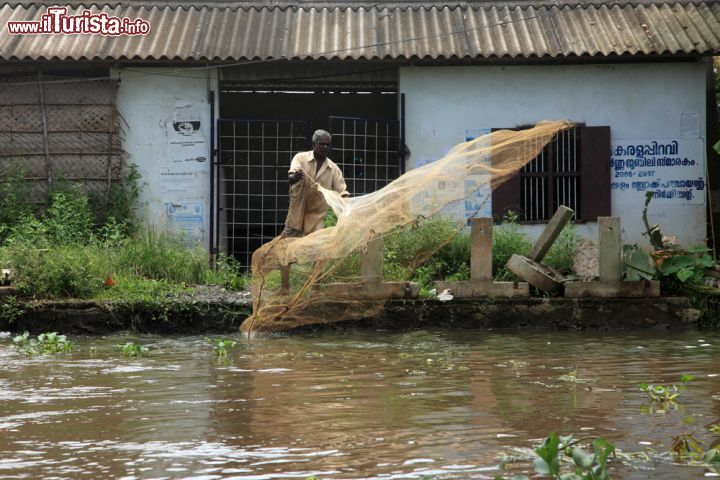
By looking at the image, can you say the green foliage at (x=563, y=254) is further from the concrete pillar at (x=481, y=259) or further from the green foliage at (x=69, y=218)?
the green foliage at (x=69, y=218)

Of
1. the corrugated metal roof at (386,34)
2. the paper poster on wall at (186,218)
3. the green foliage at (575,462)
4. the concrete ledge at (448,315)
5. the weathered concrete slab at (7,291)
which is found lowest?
the green foliage at (575,462)

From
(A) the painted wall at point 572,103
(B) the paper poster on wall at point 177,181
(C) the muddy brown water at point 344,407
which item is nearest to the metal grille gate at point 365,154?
(A) the painted wall at point 572,103

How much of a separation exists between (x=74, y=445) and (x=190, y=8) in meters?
10.5

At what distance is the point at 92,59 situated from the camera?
13508mm

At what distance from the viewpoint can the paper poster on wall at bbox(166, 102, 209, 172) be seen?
14.0m

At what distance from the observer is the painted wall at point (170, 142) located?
13977 mm

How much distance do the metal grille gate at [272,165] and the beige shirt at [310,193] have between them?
102 inches

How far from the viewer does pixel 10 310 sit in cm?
1059

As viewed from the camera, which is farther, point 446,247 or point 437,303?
point 446,247

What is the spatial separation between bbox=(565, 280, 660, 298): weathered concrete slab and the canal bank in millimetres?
63

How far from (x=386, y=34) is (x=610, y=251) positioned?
4.98 m

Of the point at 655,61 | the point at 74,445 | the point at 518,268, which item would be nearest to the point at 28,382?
the point at 74,445

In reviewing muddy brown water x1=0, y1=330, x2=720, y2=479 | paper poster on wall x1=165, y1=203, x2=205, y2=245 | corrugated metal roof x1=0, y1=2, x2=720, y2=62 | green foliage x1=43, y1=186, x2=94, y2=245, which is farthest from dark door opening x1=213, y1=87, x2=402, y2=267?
muddy brown water x1=0, y1=330, x2=720, y2=479

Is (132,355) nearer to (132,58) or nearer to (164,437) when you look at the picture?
(164,437)
